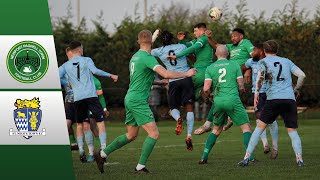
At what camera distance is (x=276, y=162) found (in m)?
18.2

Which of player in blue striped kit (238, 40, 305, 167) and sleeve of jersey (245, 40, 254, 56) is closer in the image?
player in blue striped kit (238, 40, 305, 167)

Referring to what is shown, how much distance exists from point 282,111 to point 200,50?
544 centimetres

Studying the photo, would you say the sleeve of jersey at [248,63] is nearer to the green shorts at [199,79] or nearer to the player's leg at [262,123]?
the green shorts at [199,79]

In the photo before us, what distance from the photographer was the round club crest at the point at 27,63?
1191 centimetres

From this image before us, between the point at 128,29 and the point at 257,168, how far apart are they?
89.3 ft

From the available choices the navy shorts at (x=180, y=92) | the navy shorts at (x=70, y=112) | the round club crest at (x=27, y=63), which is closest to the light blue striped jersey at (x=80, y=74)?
the navy shorts at (x=70, y=112)

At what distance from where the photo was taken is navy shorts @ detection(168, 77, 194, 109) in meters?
22.6

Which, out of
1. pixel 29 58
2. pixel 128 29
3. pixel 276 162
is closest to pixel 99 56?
pixel 128 29

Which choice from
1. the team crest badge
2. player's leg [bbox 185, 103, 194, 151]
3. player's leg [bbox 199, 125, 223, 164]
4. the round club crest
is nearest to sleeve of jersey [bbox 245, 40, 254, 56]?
player's leg [bbox 185, 103, 194, 151]

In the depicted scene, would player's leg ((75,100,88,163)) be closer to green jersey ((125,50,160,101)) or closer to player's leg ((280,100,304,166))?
green jersey ((125,50,160,101))

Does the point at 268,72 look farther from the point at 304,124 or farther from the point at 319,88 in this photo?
the point at 319,88

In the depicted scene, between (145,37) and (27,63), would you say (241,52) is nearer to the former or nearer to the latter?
(145,37)

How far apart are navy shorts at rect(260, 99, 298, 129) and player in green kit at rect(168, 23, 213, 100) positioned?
4.40m

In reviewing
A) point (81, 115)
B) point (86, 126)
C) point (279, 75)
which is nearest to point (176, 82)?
point (86, 126)
